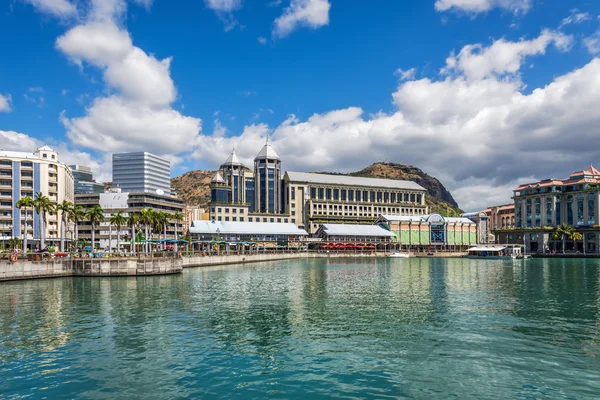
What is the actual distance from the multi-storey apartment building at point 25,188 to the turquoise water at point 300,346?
357 ft

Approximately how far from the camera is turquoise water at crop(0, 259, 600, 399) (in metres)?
23.4

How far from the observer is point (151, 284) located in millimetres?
70125

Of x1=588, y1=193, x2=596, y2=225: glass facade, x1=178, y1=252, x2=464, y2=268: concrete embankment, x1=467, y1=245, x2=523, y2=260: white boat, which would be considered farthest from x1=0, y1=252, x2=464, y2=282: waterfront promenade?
x1=588, y1=193, x2=596, y2=225: glass facade

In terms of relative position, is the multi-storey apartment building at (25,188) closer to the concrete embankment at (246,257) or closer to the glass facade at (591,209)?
the concrete embankment at (246,257)

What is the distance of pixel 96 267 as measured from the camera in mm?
82750

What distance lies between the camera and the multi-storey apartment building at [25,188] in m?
147

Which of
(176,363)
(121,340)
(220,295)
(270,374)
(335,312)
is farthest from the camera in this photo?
(220,295)

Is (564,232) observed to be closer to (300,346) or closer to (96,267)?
(96,267)

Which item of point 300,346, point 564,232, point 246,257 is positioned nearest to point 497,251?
point 564,232

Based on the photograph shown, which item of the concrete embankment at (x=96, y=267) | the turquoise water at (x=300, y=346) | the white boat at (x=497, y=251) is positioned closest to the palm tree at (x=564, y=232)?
the white boat at (x=497, y=251)

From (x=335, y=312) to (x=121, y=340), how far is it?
20.1 m

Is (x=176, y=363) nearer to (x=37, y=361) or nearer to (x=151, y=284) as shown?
(x=37, y=361)

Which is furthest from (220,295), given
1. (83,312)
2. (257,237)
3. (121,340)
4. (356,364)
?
(257,237)

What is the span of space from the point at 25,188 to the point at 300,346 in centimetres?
15065
